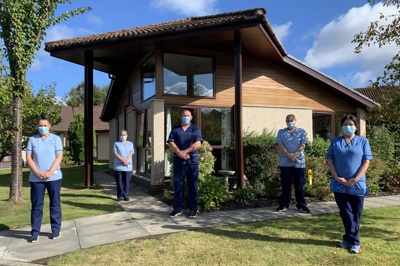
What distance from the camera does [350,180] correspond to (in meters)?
4.50

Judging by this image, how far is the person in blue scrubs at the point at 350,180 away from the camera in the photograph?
4484 millimetres

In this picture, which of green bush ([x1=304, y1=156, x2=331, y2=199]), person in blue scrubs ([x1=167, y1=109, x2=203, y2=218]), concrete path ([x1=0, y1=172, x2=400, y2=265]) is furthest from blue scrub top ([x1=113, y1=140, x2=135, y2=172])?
green bush ([x1=304, y1=156, x2=331, y2=199])

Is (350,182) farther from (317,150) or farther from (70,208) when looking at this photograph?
(70,208)

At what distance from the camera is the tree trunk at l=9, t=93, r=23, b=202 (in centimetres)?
802

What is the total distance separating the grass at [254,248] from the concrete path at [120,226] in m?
0.32

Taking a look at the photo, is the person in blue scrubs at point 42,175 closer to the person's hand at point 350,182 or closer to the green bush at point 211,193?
the green bush at point 211,193

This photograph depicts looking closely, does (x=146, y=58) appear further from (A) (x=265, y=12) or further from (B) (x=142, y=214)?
(B) (x=142, y=214)

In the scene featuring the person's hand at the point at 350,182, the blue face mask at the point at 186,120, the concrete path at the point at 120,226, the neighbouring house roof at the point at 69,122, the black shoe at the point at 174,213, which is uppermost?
the neighbouring house roof at the point at 69,122

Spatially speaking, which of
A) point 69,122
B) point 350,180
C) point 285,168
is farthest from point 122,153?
point 69,122

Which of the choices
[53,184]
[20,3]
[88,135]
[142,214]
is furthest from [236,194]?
[20,3]

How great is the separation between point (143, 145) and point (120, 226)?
566 centimetres

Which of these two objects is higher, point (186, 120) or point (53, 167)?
point (186, 120)

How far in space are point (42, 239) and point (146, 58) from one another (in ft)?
23.4

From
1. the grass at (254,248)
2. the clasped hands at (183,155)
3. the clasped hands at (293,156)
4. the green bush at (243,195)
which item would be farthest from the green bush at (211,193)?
the clasped hands at (293,156)
